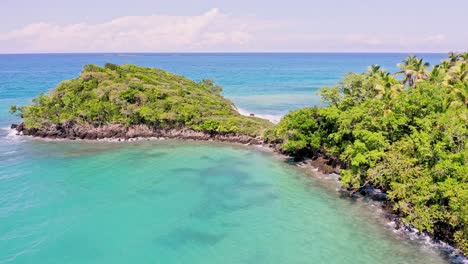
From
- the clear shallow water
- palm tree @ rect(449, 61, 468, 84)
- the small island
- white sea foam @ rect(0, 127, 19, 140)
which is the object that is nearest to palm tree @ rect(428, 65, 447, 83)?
palm tree @ rect(449, 61, 468, 84)

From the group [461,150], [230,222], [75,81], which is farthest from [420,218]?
[75,81]

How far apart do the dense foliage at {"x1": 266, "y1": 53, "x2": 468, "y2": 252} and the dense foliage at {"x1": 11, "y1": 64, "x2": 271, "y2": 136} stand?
11.5 m

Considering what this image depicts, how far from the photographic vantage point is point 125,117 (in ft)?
184

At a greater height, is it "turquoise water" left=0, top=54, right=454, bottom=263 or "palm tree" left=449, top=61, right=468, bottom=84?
"palm tree" left=449, top=61, right=468, bottom=84

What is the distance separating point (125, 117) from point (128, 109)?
150cm

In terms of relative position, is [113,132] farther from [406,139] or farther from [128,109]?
[406,139]

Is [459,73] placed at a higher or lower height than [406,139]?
higher

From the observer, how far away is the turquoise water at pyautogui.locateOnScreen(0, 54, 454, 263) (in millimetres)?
24781

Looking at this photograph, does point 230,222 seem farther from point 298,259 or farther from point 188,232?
point 298,259

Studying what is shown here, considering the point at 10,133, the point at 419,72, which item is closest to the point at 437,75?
the point at 419,72

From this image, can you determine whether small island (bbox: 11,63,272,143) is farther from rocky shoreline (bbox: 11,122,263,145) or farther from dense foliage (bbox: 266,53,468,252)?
dense foliage (bbox: 266,53,468,252)

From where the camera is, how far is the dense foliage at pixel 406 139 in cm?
2436

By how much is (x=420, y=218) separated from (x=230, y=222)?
15020 mm

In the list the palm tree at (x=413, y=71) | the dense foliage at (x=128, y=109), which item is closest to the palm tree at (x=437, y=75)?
the palm tree at (x=413, y=71)
